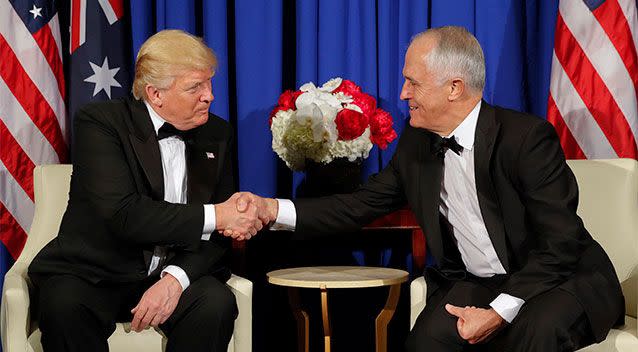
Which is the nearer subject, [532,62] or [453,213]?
[453,213]

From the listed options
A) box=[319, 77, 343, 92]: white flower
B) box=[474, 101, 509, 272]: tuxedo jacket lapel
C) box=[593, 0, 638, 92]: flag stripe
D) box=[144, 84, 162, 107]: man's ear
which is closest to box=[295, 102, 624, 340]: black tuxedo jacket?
box=[474, 101, 509, 272]: tuxedo jacket lapel

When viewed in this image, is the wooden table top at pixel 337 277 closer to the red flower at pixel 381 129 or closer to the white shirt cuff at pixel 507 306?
the red flower at pixel 381 129

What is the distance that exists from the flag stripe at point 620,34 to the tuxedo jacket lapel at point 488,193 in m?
1.24

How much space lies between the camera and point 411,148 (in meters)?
3.59

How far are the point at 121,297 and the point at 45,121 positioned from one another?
4.28ft

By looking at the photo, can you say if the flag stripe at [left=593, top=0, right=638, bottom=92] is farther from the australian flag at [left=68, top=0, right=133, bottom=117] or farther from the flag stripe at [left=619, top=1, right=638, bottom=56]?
the australian flag at [left=68, top=0, right=133, bottom=117]

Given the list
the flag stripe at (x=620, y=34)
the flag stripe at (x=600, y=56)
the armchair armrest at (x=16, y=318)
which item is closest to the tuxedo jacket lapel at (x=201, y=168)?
the armchair armrest at (x=16, y=318)

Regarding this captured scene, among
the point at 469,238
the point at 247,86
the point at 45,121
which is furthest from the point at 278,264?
the point at 469,238

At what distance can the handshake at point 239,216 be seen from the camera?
11.5ft

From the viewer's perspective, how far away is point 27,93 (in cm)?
445

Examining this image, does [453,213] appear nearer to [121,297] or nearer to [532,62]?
[121,297]

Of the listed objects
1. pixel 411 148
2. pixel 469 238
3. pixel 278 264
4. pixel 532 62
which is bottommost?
pixel 278 264

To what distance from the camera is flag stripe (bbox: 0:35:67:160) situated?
14.5 feet

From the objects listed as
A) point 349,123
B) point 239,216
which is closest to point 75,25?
point 349,123
